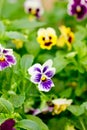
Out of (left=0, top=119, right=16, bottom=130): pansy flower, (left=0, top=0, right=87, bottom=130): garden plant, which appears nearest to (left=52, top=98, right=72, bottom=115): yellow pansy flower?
(left=0, top=0, right=87, bottom=130): garden plant

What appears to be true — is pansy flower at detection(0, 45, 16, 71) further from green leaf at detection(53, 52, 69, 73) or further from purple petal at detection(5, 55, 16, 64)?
green leaf at detection(53, 52, 69, 73)

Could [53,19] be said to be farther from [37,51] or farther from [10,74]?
[10,74]

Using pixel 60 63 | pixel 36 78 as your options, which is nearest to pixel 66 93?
pixel 60 63

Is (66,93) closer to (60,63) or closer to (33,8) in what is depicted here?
(60,63)

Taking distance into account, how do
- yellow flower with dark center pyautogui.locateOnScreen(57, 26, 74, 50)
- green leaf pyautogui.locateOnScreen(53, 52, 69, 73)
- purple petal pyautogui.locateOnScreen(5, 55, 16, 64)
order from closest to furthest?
purple petal pyautogui.locateOnScreen(5, 55, 16, 64) → green leaf pyautogui.locateOnScreen(53, 52, 69, 73) → yellow flower with dark center pyautogui.locateOnScreen(57, 26, 74, 50)

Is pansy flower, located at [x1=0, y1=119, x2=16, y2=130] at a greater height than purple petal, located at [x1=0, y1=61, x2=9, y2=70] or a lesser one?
lesser

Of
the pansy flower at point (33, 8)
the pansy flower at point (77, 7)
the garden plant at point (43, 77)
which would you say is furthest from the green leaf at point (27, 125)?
the pansy flower at point (33, 8)
